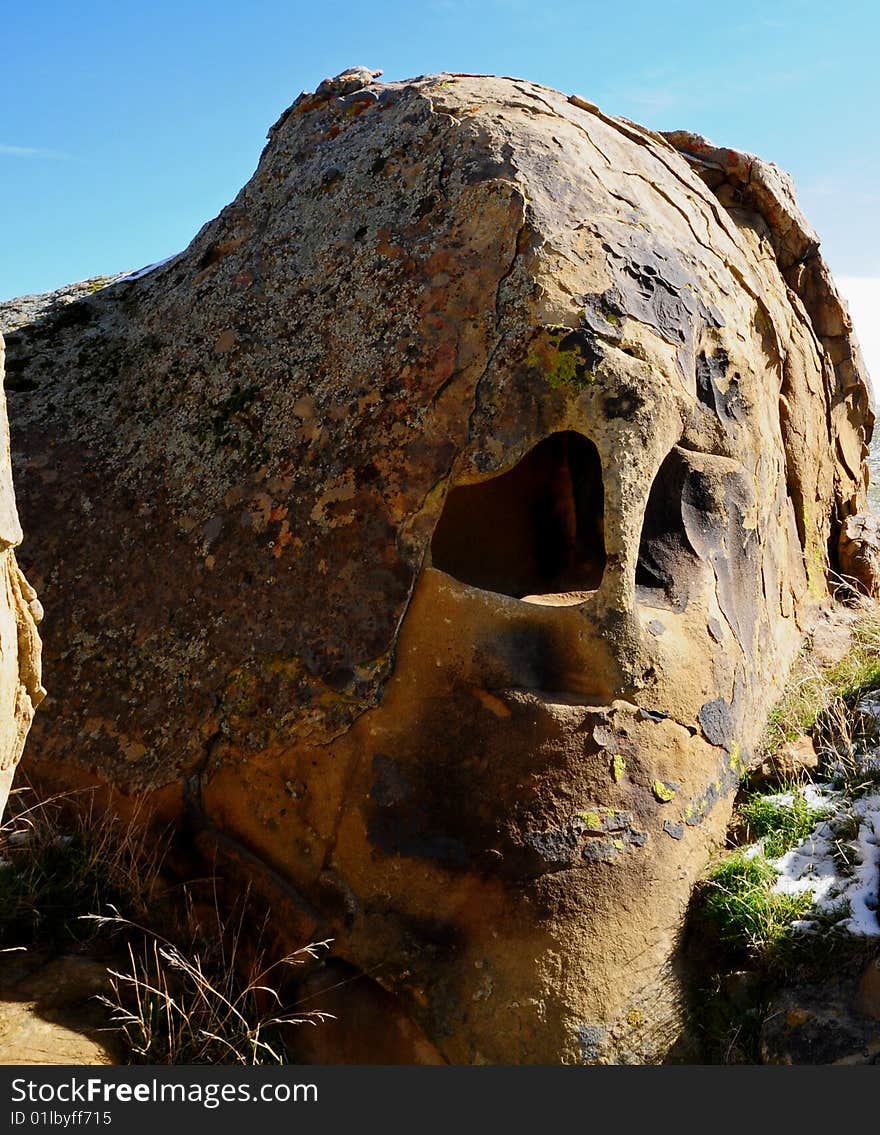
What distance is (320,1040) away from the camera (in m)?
3.57

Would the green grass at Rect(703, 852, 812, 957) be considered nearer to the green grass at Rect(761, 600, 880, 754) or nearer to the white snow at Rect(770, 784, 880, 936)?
the white snow at Rect(770, 784, 880, 936)

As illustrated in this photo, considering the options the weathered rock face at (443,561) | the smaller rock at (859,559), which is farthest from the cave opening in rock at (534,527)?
the smaller rock at (859,559)

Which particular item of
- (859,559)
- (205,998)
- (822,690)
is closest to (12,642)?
(205,998)

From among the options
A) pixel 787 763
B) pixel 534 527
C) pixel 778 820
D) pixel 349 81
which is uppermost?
pixel 349 81

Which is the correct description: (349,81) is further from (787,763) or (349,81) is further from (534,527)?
(787,763)

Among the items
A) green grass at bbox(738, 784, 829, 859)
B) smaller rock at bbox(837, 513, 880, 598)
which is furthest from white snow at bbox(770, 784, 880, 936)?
smaller rock at bbox(837, 513, 880, 598)

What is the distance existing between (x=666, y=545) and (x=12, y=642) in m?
2.46

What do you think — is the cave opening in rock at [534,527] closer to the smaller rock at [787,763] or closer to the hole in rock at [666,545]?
the hole in rock at [666,545]

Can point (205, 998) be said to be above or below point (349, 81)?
below

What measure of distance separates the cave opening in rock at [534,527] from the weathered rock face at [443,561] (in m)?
0.02

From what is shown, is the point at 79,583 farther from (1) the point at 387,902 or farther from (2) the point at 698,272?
(2) the point at 698,272

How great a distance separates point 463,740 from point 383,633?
1.48ft

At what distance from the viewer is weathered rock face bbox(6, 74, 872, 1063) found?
3633mm

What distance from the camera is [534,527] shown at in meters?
4.43
